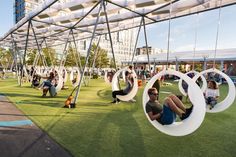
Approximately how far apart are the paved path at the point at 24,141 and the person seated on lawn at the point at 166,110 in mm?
2554

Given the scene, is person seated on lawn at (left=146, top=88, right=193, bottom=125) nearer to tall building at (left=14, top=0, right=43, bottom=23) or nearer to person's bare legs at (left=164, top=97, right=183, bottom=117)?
person's bare legs at (left=164, top=97, right=183, bottom=117)

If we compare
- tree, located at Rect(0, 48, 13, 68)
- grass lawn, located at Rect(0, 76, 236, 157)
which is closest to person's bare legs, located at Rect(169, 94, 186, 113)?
grass lawn, located at Rect(0, 76, 236, 157)

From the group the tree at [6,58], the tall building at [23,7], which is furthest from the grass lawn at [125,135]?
the tall building at [23,7]

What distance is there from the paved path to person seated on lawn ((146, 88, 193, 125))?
255 cm

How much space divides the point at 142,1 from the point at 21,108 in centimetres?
779

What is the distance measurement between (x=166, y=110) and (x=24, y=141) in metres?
3.72

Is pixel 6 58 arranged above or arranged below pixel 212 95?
above

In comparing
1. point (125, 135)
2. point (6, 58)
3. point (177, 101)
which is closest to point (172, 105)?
point (177, 101)

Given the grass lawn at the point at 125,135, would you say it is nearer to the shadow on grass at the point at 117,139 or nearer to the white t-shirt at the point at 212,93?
the shadow on grass at the point at 117,139

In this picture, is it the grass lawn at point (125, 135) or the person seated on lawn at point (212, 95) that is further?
the person seated on lawn at point (212, 95)

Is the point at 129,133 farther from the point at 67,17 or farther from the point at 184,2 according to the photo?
the point at 67,17

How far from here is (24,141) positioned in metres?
5.56

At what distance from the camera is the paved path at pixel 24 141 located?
4.84 metres

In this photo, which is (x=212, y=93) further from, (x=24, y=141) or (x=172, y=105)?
(x=24, y=141)
